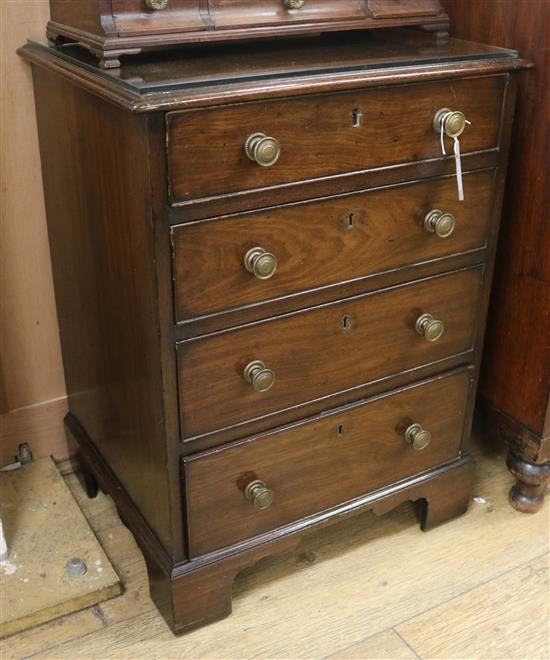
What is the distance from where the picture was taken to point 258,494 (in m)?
1.42

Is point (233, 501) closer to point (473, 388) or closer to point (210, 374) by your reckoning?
point (210, 374)

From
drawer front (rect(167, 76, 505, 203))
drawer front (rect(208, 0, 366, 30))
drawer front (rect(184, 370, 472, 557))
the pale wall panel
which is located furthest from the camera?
the pale wall panel

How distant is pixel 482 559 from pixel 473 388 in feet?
1.10

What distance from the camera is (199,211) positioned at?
118cm

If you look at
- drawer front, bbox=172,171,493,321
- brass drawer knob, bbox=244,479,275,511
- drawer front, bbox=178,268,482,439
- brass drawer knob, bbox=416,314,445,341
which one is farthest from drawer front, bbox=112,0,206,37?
brass drawer knob, bbox=244,479,275,511

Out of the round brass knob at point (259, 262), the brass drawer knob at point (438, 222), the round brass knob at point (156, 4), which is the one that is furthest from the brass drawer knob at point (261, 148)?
the brass drawer knob at point (438, 222)

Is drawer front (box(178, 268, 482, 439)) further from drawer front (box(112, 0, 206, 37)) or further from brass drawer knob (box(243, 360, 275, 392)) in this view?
drawer front (box(112, 0, 206, 37))

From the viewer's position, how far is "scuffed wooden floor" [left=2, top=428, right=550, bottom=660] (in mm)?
1474

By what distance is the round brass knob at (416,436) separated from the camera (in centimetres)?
157

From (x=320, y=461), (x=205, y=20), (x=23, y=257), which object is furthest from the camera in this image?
(x=23, y=257)

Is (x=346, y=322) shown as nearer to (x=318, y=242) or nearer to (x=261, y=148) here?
(x=318, y=242)

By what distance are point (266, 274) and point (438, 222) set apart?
0.33 metres

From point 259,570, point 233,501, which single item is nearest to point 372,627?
point 259,570

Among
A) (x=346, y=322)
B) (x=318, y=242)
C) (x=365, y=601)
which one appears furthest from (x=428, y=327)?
(x=365, y=601)
